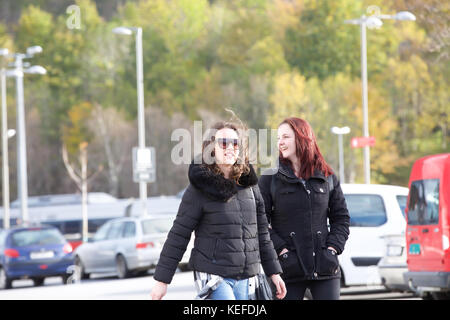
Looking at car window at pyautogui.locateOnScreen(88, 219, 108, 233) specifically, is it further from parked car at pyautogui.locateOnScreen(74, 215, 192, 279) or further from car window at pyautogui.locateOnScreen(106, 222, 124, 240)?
car window at pyautogui.locateOnScreen(106, 222, 124, 240)

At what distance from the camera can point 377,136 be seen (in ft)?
257

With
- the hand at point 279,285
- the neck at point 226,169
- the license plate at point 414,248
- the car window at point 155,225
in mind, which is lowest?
the car window at point 155,225

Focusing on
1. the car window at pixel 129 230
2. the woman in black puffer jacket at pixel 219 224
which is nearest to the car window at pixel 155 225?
the car window at pixel 129 230

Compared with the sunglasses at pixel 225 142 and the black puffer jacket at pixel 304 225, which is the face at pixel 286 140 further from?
the sunglasses at pixel 225 142

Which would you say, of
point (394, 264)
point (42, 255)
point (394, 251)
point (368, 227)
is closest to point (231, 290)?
point (394, 264)

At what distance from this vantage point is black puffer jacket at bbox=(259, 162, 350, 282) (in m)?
7.56

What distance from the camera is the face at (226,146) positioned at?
6.93 meters

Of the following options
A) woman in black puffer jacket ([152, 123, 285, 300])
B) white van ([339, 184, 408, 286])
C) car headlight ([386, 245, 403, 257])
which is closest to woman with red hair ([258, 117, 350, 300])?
woman in black puffer jacket ([152, 123, 285, 300])

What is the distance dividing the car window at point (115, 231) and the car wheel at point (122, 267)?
515mm

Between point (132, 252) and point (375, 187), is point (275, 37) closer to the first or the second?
point (132, 252)

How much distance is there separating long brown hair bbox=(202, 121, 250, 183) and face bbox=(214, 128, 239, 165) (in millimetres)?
27

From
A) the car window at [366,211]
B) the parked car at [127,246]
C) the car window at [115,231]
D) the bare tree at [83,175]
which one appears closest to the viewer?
the car window at [366,211]

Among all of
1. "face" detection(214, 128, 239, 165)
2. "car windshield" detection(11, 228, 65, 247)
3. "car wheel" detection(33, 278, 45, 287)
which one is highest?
"face" detection(214, 128, 239, 165)

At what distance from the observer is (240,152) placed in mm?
7051
